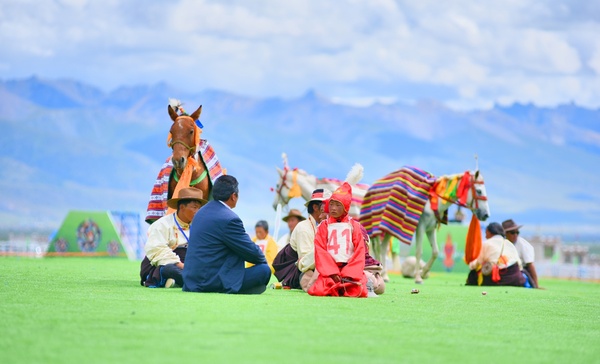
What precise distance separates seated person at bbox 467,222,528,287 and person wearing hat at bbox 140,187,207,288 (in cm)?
625

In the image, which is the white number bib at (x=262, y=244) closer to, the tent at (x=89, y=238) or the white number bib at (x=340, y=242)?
the white number bib at (x=340, y=242)

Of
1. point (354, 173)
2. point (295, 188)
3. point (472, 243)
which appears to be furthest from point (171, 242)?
point (295, 188)

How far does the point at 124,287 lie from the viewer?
1029cm

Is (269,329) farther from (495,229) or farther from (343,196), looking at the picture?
(495,229)

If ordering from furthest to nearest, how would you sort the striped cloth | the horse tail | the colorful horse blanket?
the striped cloth, the horse tail, the colorful horse blanket

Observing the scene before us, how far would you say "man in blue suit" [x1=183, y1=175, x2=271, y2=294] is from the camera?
944cm

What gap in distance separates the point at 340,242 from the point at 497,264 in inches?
241

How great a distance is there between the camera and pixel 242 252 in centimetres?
952

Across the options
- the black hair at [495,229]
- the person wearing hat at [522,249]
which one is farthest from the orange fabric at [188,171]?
the person wearing hat at [522,249]

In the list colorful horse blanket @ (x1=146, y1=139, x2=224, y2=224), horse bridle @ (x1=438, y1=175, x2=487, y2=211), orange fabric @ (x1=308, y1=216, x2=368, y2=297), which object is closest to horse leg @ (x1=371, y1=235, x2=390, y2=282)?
horse bridle @ (x1=438, y1=175, x2=487, y2=211)

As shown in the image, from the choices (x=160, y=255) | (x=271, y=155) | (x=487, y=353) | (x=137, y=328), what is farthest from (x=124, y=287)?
(x=271, y=155)

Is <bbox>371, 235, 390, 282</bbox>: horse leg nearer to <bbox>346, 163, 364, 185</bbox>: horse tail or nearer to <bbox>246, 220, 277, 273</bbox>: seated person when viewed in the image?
<bbox>246, 220, 277, 273</bbox>: seated person

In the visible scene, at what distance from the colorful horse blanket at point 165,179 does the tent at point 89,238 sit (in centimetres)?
1271

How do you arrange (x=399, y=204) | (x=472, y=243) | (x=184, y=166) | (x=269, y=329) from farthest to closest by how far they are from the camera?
(x=472, y=243), (x=399, y=204), (x=184, y=166), (x=269, y=329)
